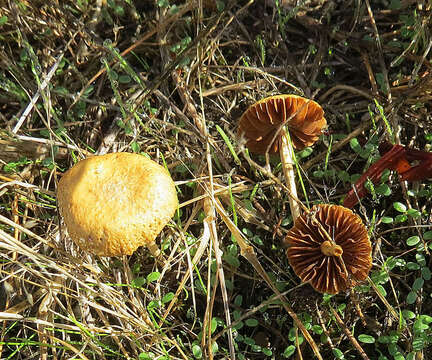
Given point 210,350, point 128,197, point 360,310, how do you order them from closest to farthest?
point 128,197 < point 210,350 < point 360,310

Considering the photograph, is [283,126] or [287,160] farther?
[287,160]

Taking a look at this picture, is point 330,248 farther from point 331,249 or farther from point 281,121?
point 281,121

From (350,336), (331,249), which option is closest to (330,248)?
(331,249)

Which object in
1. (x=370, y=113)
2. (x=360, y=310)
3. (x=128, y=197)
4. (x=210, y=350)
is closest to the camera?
(x=128, y=197)

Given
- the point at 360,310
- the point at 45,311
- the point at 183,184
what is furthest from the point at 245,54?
the point at 45,311

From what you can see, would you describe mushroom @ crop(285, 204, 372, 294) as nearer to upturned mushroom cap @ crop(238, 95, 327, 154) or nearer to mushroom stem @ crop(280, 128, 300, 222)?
mushroom stem @ crop(280, 128, 300, 222)

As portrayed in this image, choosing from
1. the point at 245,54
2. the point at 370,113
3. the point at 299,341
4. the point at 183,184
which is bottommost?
the point at 299,341

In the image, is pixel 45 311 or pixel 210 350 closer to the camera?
pixel 210 350

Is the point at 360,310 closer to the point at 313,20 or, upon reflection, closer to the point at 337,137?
the point at 337,137
